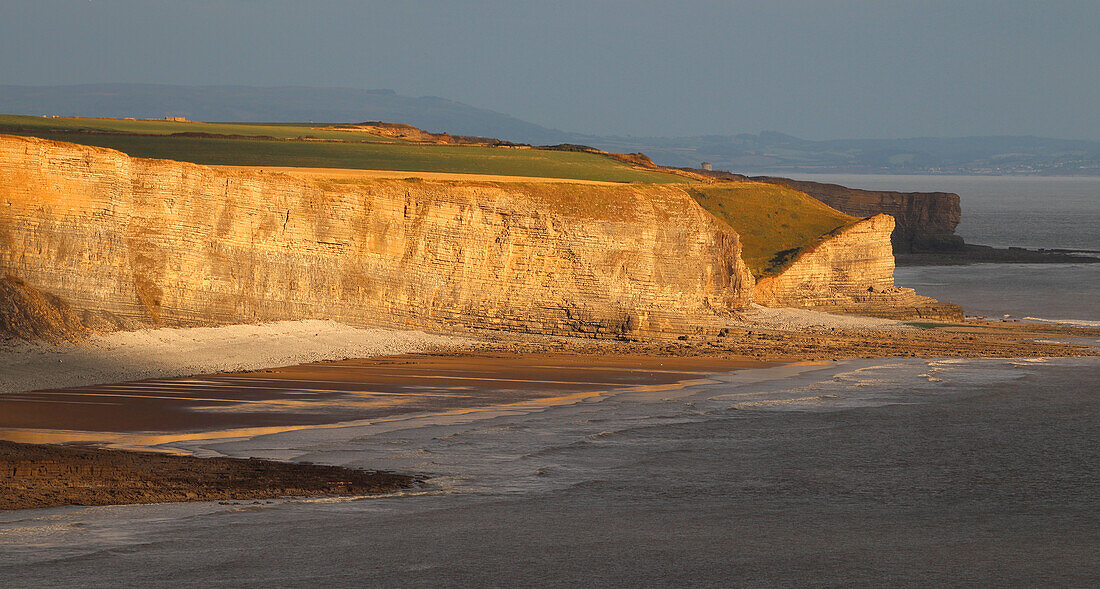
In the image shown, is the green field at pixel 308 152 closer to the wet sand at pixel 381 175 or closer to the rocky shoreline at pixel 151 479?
the wet sand at pixel 381 175

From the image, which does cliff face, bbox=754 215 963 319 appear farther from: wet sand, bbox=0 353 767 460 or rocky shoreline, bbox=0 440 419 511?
rocky shoreline, bbox=0 440 419 511

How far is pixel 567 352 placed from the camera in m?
30.0

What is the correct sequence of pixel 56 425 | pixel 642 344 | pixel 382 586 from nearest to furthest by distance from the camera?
pixel 382 586 < pixel 56 425 < pixel 642 344

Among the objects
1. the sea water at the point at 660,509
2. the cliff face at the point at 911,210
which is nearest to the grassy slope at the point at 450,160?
the sea water at the point at 660,509

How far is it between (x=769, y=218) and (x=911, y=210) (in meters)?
42.5

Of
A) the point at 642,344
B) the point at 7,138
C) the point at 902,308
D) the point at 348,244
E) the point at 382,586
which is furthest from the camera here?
the point at 902,308

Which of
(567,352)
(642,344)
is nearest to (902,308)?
(642,344)

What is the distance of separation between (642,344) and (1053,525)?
17.7 m

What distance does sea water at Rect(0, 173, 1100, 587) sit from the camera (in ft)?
38.7

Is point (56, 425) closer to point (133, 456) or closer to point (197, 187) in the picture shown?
point (133, 456)

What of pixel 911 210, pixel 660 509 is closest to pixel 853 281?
pixel 660 509

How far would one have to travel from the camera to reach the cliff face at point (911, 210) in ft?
281

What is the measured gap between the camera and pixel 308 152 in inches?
1551

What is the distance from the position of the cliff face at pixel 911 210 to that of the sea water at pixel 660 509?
62483 millimetres
